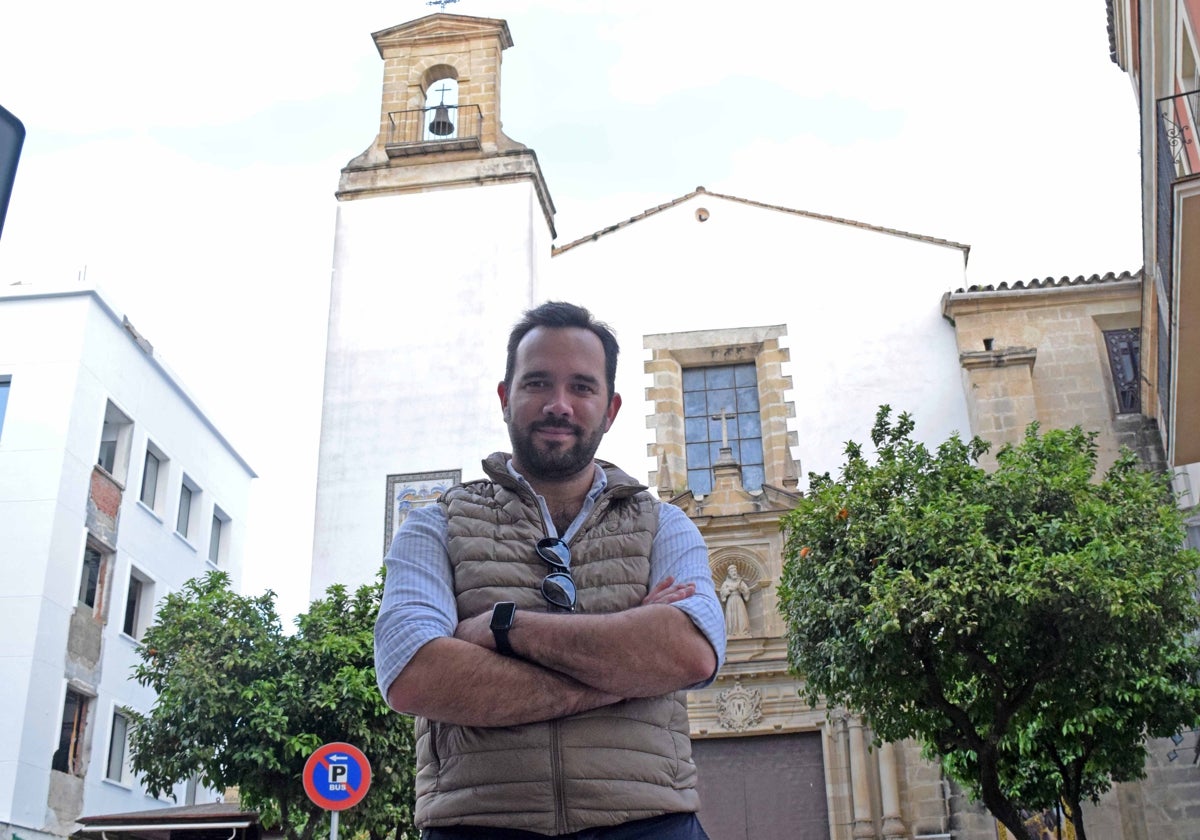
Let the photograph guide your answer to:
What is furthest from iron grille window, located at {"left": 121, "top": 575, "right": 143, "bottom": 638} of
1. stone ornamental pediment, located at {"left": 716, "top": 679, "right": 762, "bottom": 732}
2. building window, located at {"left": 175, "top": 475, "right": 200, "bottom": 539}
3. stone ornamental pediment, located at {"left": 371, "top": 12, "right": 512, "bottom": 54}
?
stone ornamental pediment, located at {"left": 716, "top": 679, "right": 762, "bottom": 732}

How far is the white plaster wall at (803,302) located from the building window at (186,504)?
843 centimetres

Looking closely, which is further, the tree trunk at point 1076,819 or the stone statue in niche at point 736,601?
the stone statue in niche at point 736,601

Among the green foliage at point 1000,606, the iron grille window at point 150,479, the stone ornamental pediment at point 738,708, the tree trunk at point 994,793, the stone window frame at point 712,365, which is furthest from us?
the iron grille window at point 150,479

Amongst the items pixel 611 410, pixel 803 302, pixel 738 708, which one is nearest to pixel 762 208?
pixel 803 302

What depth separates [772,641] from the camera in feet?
49.2

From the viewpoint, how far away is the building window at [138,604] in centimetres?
1947

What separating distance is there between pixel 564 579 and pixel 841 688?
8.39m

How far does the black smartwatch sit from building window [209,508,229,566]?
2182cm

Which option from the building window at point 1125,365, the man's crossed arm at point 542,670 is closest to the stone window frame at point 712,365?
the building window at point 1125,365

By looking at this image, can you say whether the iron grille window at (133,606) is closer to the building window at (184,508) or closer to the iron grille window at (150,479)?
the iron grille window at (150,479)

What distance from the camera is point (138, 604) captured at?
19.8 meters

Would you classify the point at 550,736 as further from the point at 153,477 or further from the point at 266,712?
the point at 153,477

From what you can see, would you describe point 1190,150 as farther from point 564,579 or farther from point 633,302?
point 564,579

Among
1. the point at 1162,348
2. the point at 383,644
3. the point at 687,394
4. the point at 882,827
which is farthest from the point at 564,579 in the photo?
the point at 687,394
